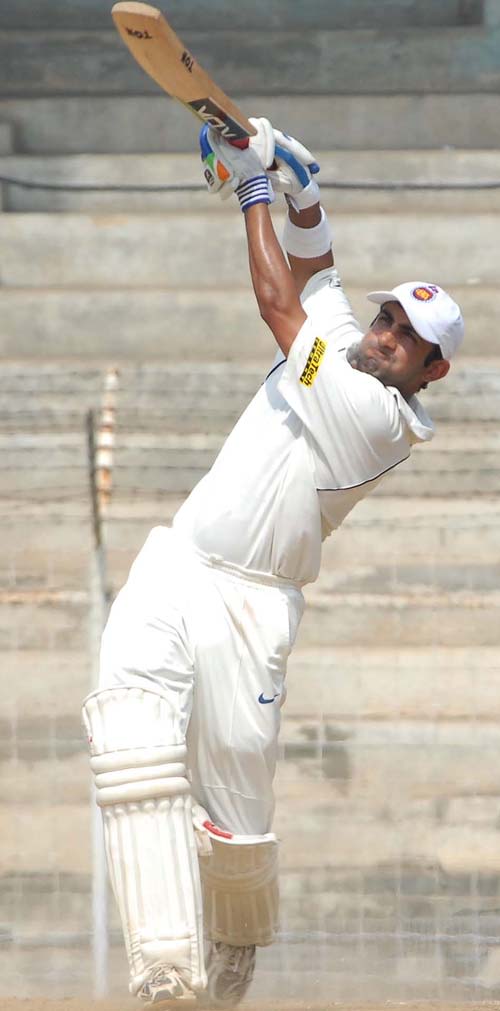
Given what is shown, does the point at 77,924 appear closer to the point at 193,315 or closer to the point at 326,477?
the point at 326,477

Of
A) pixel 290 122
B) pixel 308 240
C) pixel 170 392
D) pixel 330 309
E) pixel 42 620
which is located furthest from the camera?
pixel 290 122

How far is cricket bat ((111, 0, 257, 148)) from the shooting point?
136 inches

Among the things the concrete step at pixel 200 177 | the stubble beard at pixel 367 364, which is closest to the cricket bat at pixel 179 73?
the stubble beard at pixel 367 364

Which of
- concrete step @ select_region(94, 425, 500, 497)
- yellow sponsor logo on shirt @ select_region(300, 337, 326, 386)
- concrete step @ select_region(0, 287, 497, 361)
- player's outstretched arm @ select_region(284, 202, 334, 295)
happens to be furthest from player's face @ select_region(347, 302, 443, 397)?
concrete step @ select_region(0, 287, 497, 361)

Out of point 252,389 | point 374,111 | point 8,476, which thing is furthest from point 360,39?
point 8,476

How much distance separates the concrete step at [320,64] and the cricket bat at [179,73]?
7008 mm

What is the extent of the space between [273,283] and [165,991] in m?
1.52

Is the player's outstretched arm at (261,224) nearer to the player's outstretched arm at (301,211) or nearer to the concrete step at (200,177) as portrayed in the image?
the player's outstretched arm at (301,211)

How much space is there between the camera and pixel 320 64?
10.5 metres

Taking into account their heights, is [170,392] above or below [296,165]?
below

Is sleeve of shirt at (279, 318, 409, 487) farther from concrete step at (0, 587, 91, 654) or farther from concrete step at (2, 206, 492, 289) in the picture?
concrete step at (2, 206, 492, 289)

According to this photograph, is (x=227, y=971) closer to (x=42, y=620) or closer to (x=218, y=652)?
(x=218, y=652)

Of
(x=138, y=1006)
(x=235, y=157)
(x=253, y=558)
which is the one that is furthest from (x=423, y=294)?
(x=138, y=1006)

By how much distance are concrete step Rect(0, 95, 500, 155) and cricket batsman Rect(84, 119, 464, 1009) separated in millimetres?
6539
